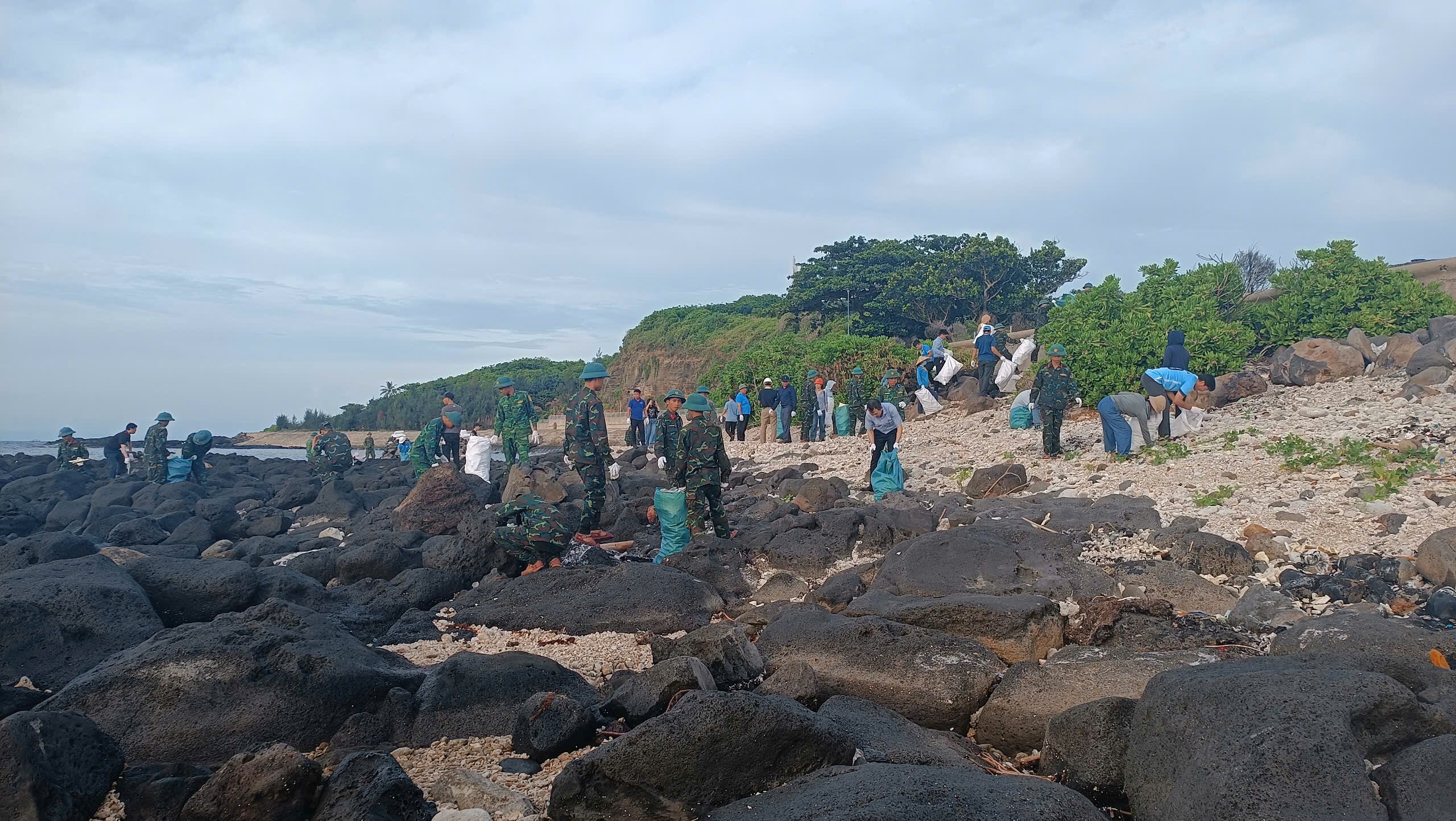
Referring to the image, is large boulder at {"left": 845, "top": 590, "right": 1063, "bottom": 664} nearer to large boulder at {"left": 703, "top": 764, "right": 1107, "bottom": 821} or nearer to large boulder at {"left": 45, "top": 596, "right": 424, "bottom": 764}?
large boulder at {"left": 703, "top": 764, "right": 1107, "bottom": 821}

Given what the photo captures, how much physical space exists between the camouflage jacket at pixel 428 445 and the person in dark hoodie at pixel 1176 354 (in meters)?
12.0

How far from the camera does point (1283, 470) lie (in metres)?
10.1

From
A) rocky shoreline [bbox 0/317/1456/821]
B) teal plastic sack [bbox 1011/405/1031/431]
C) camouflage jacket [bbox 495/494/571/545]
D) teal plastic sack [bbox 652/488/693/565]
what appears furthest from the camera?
teal plastic sack [bbox 1011/405/1031/431]

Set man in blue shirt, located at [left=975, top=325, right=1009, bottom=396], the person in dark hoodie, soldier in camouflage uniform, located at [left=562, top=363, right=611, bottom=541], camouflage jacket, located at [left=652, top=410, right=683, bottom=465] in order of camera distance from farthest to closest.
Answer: man in blue shirt, located at [left=975, top=325, right=1009, bottom=396], the person in dark hoodie, camouflage jacket, located at [left=652, top=410, right=683, bottom=465], soldier in camouflage uniform, located at [left=562, top=363, right=611, bottom=541]

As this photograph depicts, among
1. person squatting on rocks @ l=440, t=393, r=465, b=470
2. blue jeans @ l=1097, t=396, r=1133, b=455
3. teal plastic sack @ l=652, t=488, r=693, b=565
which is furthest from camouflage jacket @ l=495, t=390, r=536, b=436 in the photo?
blue jeans @ l=1097, t=396, r=1133, b=455

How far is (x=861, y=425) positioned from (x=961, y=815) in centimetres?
1872

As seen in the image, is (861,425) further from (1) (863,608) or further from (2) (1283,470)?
(1) (863,608)

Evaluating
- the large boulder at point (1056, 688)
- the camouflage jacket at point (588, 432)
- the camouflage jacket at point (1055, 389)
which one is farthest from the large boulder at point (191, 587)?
the camouflage jacket at point (1055, 389)

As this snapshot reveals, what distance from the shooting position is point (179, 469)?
2178 centimetres

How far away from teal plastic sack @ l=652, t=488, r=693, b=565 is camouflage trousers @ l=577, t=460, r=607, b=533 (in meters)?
0.74

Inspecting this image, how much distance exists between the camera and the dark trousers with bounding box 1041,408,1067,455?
1334cm

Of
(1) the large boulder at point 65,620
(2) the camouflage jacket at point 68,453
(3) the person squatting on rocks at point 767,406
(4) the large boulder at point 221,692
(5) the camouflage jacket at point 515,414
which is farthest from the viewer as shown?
(2) the camouflage jacket at point 68,453

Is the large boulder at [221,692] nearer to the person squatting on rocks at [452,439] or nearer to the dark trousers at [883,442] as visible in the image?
the dark trousers at [883,442]

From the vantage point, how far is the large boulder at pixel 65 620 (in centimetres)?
575
